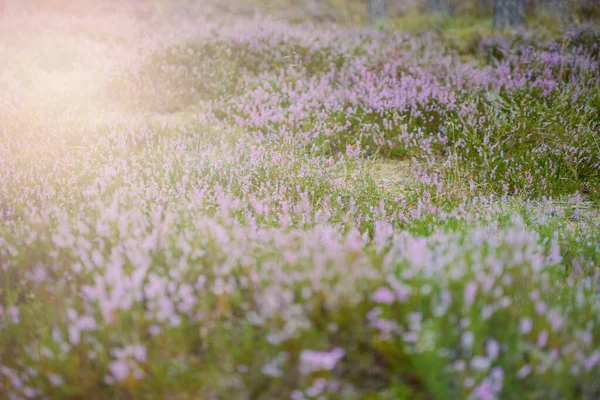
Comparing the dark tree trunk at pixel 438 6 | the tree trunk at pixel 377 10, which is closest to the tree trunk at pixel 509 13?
the tree trunk at pixel 377 10

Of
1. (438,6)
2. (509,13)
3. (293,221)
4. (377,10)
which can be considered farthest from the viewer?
(438,6)

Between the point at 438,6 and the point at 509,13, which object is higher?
the point at 438,6

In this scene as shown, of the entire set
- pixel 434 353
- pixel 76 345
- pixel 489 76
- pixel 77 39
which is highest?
pixel 77 39

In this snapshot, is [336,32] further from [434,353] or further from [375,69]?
[434,353]

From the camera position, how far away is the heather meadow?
1.70m

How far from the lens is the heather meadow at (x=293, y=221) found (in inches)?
66.9

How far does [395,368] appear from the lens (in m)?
1.73

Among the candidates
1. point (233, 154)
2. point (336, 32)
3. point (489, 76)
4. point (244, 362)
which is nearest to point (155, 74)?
point (233, 154)

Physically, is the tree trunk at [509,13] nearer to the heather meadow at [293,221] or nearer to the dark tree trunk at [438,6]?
the heather meadow at [293,221]

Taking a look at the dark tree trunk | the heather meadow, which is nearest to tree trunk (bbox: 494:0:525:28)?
the heather meadow

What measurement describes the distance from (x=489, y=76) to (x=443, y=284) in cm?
479

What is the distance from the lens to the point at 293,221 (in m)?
3.25

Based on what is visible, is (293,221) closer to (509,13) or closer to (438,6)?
(509,13)

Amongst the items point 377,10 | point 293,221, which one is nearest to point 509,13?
point 377,10
